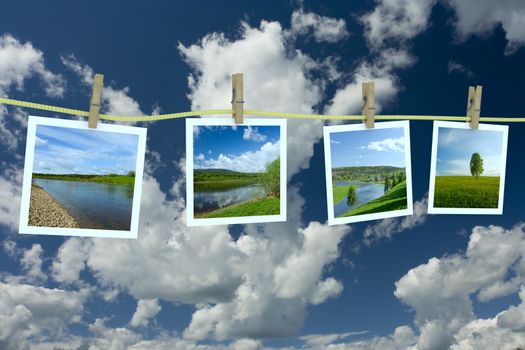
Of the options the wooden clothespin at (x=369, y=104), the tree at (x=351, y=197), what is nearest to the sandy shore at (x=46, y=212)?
the tree at (x=351, y=197)

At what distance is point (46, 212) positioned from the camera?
20.4ft

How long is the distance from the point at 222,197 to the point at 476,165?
3.80 metres

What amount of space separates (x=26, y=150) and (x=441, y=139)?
5304 mm

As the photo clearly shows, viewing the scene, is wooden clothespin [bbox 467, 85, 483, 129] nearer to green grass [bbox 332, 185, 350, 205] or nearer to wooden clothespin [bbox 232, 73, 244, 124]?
green grass [bbox 332, 185, 350, 205]

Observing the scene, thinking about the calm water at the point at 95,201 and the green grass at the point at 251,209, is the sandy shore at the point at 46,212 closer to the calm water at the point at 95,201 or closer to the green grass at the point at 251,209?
the calm water at the point at 95,201

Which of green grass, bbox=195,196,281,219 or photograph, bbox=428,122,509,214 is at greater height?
photograph, bbox=428,122,509,214

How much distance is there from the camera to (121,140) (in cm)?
651

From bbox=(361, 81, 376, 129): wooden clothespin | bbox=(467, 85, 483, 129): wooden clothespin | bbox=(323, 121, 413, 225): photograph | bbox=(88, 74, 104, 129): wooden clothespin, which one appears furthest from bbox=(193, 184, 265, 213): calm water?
bbox=(467, 85, 483, 129): wooden clothespin

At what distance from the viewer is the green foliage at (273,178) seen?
22.8 feet

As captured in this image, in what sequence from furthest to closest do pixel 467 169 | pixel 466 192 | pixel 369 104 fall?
pixel 467 169 → pixel 466 192 → pixel 369 104

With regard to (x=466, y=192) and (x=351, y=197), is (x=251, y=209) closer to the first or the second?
(x=351, y=197)

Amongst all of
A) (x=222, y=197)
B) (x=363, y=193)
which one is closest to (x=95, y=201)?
(x=222, y=197)

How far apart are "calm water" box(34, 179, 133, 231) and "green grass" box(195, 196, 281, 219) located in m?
0.87

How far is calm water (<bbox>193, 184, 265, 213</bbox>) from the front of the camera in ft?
21.9
